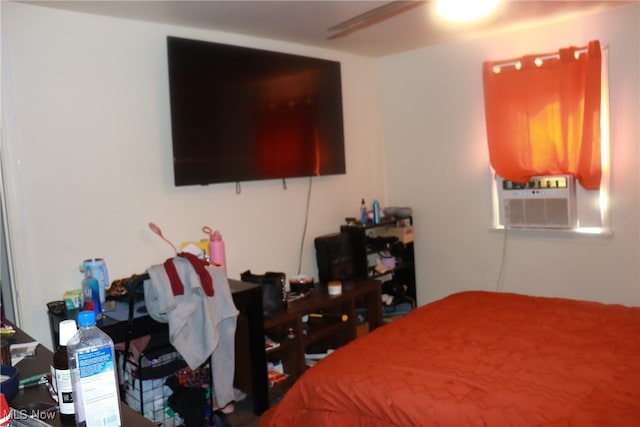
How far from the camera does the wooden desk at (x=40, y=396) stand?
3.76 ft

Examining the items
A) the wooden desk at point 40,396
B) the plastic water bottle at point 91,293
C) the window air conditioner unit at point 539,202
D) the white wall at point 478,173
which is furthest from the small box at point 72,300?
the window air conditioner unit at point 539,202

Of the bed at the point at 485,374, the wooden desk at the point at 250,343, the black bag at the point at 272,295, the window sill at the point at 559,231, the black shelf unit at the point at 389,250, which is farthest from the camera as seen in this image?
the black shelf unit at the point at 389,250

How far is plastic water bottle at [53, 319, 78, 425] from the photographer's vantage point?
3.73ft

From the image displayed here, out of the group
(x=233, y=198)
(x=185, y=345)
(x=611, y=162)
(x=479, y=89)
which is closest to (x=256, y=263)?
(x=233, y=198)

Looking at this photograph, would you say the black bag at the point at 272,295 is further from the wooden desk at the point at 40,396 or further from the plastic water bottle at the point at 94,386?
the plastic water bottle at the point at 94,386

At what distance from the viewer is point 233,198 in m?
3.35

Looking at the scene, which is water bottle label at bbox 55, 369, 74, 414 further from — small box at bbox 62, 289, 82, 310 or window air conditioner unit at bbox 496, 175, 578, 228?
window air conditioner unit at bbox 496, 175, 578, 228

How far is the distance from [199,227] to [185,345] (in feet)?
3.27

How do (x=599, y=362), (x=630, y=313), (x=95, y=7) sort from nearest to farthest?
(x=599, y=362)
(x=630, y=313)
(x=95, y=7)

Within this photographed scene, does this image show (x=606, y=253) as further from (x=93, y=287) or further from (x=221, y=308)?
(x=93, y=287)

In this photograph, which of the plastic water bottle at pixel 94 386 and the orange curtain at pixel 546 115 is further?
the orange curtain at pixel 546 115

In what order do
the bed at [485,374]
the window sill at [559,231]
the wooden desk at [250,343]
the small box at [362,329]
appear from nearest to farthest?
the bed at [485,374] < the wooden desk at [250,343] < the window sill at [559,231] < the small box at [362,329]

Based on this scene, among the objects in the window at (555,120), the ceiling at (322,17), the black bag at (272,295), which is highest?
the ceiling at (322,17)

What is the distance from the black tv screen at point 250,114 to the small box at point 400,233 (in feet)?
2.22
